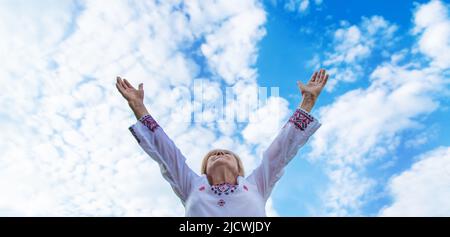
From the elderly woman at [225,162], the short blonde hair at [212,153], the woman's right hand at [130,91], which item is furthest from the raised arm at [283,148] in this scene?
the woman's right hand at [130,91]

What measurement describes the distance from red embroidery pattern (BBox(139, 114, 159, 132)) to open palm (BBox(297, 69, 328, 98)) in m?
1.38

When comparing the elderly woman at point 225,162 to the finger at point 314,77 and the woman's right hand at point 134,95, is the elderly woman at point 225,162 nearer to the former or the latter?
the woman's right hand at point 134,95

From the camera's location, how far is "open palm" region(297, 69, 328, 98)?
4.25 m

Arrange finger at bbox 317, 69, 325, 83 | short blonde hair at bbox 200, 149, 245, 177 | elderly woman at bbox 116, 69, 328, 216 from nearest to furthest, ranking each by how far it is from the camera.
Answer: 1. elderly woman at bbox 116, 69, 328, 216
2. short blonde hair at bbox 200, 149, 245, 177
3. finger at bbox 317, 69, 325, 83

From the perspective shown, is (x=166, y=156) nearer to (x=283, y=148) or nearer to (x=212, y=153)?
(x=212, y=153)

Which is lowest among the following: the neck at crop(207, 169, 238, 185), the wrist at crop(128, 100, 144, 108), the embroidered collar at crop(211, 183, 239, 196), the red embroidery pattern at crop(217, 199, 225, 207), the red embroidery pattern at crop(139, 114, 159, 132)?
the red embroidery pattern at crop(217, 199, 225, 207)

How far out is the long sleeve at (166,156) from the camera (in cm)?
407

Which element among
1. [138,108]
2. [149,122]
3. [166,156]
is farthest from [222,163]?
[138,108]

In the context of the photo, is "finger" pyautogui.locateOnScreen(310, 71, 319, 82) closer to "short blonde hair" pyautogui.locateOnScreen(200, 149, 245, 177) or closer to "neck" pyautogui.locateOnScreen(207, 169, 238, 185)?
"short blonde hair" pyautogui.locateOnScreen(200, 149, 245, 177)

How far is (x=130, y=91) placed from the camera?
14.4 feet

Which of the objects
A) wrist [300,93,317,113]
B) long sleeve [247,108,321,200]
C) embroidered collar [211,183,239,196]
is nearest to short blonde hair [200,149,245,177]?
long sleeve [247,108,321,200]

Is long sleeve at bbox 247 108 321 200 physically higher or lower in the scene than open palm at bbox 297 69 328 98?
lower
